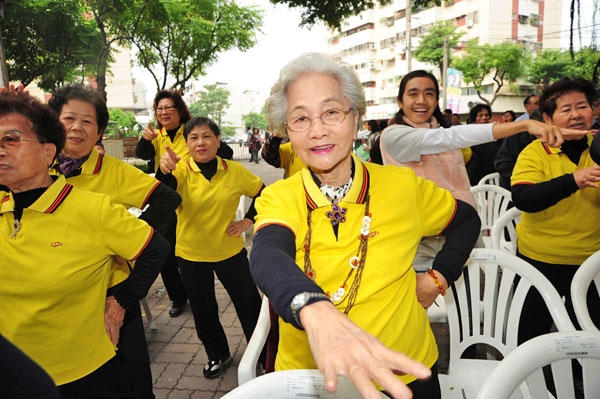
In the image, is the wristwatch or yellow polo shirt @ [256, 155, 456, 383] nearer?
the wristwatch

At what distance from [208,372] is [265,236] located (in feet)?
8.01

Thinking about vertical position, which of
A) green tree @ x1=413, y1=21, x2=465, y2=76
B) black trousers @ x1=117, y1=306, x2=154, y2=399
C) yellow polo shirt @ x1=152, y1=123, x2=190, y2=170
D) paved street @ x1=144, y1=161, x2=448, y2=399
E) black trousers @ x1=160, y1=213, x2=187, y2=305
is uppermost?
green tree @ x1=413, y1=21, x2=465, y2=76

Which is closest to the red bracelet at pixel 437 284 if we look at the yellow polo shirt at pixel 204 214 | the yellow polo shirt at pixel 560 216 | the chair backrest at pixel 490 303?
the chair backrest at pixel 490 303

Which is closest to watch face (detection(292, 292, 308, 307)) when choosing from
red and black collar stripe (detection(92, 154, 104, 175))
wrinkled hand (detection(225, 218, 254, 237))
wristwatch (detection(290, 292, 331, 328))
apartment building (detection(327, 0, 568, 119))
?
wristwatch (detection(290, 292, 331, 328))

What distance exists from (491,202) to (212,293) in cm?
310

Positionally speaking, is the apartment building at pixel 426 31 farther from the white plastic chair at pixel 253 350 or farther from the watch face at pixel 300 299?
the watch face at pixel 300 299

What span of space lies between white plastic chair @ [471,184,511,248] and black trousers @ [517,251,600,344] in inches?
54.4

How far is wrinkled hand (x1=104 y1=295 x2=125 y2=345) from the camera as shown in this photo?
187 cm

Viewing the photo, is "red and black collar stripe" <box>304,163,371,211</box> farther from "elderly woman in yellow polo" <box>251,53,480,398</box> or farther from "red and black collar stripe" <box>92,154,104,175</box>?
"red and black collar stripe" <box>92,154,104,175</box>

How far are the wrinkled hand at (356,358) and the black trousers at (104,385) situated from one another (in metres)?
1.44

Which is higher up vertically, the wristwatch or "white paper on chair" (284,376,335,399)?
the wristwatch

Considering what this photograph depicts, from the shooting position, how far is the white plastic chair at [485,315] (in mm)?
2012

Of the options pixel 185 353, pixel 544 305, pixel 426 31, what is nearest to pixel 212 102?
pixel 426 31

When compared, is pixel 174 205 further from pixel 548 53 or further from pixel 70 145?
pixel 548 53
